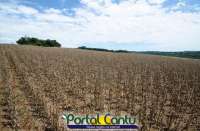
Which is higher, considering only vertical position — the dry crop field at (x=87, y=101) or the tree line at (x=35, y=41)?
the tree line at (x=35, y=41)

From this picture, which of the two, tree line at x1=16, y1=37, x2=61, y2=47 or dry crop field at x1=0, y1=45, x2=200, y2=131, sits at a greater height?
tree line at x1=16, y1=37, x2=61, y2=47

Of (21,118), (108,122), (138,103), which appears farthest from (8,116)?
(138,103)

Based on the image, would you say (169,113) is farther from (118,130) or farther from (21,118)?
(21,118)

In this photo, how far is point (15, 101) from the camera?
33.4 ft

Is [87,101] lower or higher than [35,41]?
lower

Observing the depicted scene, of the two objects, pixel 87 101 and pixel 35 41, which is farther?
pixel 35 41

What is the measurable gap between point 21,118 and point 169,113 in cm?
440

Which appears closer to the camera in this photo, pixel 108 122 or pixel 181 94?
pixel 108 122

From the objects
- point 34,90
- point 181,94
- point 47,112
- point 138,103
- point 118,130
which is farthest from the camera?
point 181,94

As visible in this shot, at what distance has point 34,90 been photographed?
39.4 ft

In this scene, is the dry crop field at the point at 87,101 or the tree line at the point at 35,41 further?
the tree line at the point at 35,41

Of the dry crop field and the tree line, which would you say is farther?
the tree line

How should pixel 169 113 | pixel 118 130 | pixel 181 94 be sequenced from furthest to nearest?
1. pixel 181 94
2. pixel 169 113
3. pixel 118 130

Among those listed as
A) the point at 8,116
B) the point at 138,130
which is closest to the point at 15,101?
the point at 8,116
